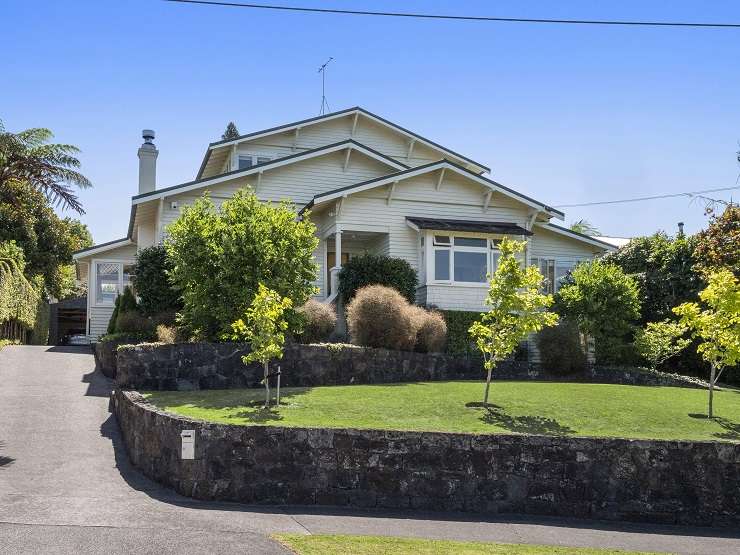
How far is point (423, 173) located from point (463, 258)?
3.20 metres

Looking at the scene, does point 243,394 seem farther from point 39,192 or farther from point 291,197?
point 39,192

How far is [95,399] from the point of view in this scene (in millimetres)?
17234

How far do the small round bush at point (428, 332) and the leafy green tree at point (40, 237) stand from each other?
23.7m

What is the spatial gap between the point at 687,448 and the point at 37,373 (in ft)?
55.9

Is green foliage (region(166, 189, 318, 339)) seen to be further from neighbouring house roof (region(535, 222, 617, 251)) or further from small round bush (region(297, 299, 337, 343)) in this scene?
neighbouring house roof (region(535, 222, 617, 251))

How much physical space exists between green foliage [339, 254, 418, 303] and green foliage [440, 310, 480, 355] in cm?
146

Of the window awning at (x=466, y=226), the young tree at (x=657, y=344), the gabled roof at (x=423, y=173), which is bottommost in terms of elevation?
the young tree at (x=657, y=344)

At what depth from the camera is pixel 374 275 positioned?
22516 millimetres

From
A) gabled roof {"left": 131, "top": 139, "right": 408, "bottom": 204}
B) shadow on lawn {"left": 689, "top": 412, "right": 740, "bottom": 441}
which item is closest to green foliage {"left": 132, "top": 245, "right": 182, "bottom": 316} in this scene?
gabled roof {"left": 131, "top": 139, "right": 408, "bottom": 204}

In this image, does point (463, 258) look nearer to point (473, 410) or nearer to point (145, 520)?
point (473, 410)

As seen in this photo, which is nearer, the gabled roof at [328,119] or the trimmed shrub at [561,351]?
the trimmed shrub at [561,351]

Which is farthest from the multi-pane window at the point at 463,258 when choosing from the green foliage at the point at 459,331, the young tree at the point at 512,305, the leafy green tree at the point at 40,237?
the leafy green tree at the point at 40,237

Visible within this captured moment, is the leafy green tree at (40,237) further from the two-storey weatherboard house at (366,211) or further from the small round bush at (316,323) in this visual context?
the small round bush at (316,323)

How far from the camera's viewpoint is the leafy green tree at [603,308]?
2195 cm
